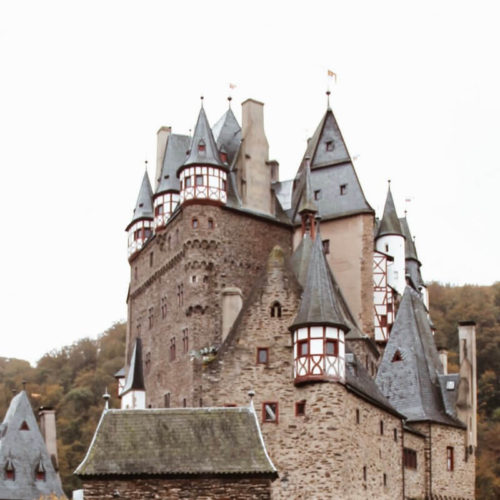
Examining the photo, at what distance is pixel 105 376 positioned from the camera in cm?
10531

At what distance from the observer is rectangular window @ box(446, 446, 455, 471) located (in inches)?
2183

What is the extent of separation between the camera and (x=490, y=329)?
9631cm

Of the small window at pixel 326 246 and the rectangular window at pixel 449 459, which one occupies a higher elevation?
the small window at pixel 326 246

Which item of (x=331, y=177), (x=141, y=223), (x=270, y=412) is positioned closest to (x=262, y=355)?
(x=270, y=412)

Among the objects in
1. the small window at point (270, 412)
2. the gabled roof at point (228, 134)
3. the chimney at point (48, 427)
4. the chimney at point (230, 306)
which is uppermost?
the gabled roof at point (228, 134)

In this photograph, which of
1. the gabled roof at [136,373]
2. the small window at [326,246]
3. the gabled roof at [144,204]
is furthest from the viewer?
the gabled roof at [144,204]

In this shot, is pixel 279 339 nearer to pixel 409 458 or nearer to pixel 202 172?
pixel 409 458

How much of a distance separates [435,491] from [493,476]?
26.3m

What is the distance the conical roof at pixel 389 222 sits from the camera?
67.6m

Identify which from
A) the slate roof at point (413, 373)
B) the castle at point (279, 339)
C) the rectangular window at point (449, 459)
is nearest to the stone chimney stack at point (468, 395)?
the castle at point (279, 339)

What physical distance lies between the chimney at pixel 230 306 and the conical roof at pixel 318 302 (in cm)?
887

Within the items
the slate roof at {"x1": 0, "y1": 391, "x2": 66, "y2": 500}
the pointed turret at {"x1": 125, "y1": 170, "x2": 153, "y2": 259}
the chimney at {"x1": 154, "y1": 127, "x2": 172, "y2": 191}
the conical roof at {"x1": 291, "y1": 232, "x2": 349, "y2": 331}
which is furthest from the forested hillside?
the conical roof at {"x1": 291, "y1": 232, "x2": 349, "y2": 331}

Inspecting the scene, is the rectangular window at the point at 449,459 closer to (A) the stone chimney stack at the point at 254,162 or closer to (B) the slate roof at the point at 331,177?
(B) the slate roof at the point at 331,177

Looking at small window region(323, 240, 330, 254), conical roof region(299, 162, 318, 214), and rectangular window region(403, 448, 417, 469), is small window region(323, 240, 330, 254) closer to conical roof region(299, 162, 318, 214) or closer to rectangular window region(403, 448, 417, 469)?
conical roof region(299, 162, 318, 214)
